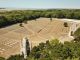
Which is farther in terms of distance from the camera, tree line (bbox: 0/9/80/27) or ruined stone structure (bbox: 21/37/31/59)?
tree line (bbox: 0/9/80/27)

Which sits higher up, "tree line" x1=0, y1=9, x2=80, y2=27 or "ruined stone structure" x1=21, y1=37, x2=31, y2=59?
"ruined stone structure" x1=21, y1=37, x2=31, y2=59

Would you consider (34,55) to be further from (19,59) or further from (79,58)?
(79,58)

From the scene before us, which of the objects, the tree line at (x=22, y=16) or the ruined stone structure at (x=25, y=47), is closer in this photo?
the ruined stone structure at (x=25, y=47)

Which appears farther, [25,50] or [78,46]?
[78,46]

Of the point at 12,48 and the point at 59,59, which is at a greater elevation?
the point at 59,59

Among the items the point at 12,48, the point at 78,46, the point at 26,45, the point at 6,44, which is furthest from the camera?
the point at 6,44

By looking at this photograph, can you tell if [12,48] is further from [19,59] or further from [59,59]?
[59,59]

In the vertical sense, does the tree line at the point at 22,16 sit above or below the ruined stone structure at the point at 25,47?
below

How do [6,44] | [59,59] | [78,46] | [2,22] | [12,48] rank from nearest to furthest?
[59,59], [78,46], [12,48], [6,44], [2,22]

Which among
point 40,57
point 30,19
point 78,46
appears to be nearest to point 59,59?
point 40,57

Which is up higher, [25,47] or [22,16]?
[25,47]

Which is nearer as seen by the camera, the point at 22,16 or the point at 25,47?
the point at 25,47
